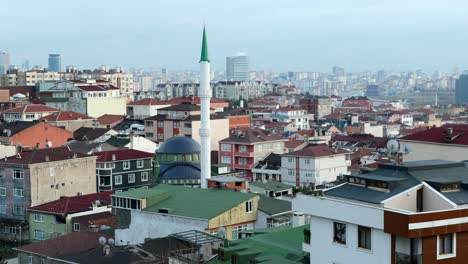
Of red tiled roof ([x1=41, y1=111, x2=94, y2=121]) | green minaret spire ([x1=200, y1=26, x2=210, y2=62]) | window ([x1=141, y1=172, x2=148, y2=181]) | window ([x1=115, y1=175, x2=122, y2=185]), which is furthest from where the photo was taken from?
red tiled roof ([x1=41, y1=111, x2=94, y2=121])

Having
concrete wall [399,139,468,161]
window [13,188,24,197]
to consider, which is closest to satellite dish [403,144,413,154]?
concrete wall [399,139,468,161]

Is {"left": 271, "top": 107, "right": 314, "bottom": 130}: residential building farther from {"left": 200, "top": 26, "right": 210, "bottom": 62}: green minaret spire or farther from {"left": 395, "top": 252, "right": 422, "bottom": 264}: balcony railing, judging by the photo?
{"left": 395, "top": 252, "right": 422, "bottom": 264}: balcony railing

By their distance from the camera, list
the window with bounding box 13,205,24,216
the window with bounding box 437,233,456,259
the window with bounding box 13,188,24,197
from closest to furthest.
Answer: the window with bounding box 437,233,456,259, the window with bounding box 13,188,24,197, the window with bounding box 13,205,24,216

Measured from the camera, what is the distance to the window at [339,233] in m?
10.2

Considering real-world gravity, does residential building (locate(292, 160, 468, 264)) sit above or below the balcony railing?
above

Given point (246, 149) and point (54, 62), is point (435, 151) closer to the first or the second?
point (246, 149)

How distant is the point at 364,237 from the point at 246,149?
28.7 m

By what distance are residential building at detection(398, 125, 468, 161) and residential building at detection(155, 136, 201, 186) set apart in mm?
8758

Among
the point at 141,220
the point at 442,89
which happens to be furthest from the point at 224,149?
the point at 442,89

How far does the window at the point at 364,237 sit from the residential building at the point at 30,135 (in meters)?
27.4

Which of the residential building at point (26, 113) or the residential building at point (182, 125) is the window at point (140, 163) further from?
the residential building at point (26, 113)

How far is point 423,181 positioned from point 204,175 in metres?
18.9

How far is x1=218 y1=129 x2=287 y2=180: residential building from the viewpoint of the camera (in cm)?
3831

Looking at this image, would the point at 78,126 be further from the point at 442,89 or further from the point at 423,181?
the point at 442,89
